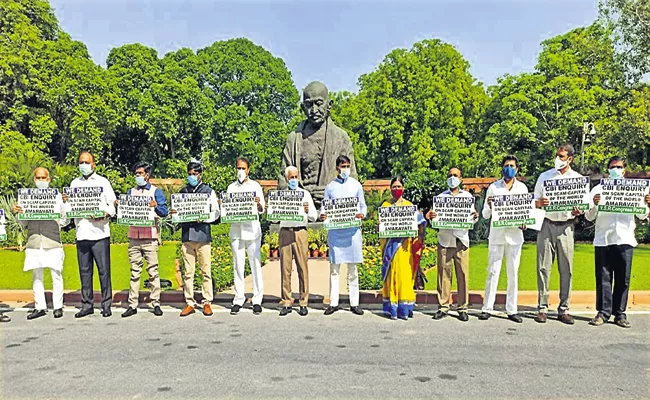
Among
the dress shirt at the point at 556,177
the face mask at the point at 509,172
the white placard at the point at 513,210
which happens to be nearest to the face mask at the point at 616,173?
the dress shirt at the point at 556,177

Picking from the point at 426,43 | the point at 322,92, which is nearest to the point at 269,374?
the point at 322,92

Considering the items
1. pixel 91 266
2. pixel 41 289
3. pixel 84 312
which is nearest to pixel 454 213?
pixel 91 266

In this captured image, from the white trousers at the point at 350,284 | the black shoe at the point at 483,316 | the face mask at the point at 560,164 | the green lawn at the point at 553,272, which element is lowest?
the green lawn at the point at 553,272

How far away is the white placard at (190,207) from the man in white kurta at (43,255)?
62.2 inches

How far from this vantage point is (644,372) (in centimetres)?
572

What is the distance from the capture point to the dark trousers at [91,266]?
329 inches

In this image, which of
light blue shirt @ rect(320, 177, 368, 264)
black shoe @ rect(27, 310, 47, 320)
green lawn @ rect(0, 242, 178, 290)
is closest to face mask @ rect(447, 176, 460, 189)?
light blue shirt @ rect(320, 177, 368, 264)

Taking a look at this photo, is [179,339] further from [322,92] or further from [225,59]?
[225,59]

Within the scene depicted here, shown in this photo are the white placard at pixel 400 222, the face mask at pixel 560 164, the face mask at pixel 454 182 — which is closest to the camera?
the face mask at pixel 560 164

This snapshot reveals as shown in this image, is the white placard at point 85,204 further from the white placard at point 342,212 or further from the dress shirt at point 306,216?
the white placard at point 342,212

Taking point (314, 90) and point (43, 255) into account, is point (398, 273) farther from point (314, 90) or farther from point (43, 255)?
point (314, 90)

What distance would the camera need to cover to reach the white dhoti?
8.16m

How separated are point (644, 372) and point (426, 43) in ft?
123

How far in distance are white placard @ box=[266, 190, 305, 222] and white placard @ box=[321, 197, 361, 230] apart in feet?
1.15
